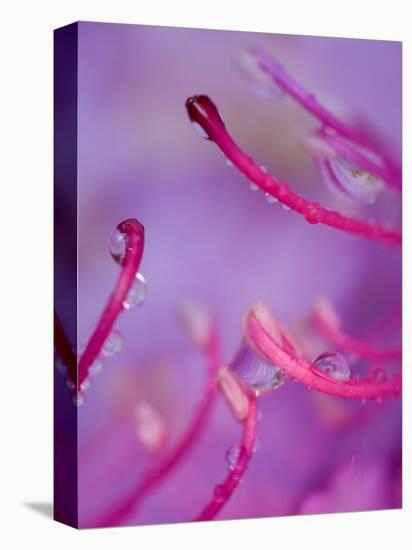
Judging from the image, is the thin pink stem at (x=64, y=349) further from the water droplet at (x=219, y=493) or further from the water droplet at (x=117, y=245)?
the water droplet at (x=219, y=493)

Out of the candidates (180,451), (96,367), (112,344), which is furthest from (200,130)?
(180,451)

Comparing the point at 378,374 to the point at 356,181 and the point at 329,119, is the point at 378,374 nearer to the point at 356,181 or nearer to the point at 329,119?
the point at 356,181

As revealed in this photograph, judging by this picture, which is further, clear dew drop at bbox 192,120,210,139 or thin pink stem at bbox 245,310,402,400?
thin pink stem at bbox 245,310,402,400

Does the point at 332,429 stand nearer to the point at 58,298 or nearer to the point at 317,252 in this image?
the point at 317,252

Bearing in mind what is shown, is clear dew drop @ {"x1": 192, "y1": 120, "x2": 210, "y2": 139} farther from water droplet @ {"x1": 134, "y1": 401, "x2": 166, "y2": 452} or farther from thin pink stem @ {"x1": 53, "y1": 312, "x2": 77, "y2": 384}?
water droplet @ {"x1": 134, "y1": 401, "x2": 166, "y2": 452}

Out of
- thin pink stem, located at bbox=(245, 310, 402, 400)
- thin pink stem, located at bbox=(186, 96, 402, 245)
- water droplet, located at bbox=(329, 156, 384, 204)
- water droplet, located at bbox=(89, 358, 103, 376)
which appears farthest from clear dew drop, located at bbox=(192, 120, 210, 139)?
water droplet, located at bbox=(89, 358, 103, 376)

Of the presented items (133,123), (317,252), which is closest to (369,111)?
(317,252)
